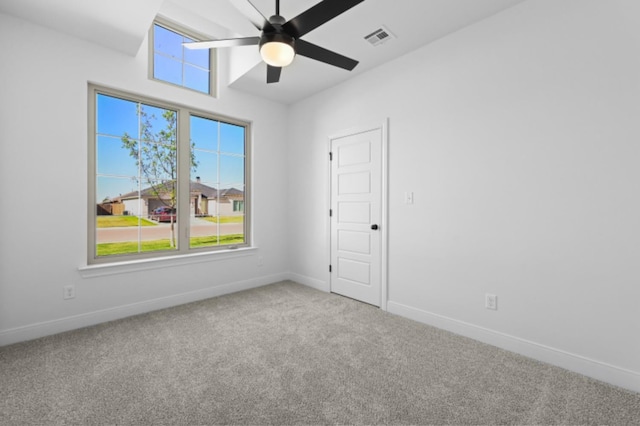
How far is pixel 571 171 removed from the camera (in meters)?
2.10

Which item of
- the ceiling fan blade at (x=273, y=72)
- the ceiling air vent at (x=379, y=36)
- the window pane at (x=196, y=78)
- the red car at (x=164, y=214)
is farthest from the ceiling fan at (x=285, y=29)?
the red car at (x=164, y=214)

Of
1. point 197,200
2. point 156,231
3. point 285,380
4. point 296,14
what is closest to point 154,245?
point 156,231

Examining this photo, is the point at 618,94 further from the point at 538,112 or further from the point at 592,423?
the point at 592,423

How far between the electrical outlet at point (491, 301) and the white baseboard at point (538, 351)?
20 cm

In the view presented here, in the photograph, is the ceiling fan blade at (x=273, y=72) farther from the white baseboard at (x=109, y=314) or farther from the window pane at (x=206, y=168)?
the white baseboard at (x=109, y=314)

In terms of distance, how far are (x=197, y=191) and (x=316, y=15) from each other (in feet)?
8.78

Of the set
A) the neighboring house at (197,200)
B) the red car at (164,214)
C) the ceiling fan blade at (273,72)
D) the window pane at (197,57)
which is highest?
the window pane at (197,57)

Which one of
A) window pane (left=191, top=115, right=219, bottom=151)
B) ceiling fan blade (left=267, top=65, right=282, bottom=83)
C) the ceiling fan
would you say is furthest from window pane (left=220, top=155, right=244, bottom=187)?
the ceiling fan

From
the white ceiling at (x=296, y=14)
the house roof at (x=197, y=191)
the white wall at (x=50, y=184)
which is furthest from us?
the house roof at (x=197, y=191)

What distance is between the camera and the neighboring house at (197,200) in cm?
327

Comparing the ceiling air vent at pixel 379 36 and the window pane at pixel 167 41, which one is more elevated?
the window pane at pixel 167 41

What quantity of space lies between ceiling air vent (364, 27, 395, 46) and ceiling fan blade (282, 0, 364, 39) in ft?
3.44

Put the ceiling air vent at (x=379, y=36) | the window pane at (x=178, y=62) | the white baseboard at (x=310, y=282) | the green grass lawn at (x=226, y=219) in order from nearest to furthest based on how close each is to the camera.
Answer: the ceiling air vent at (x=379, y=36), the window pane at (x=178, y=62), the green grass lawn at (x=226, y=219), the white baseboard at (x=310, y=282)

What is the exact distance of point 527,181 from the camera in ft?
7.55
